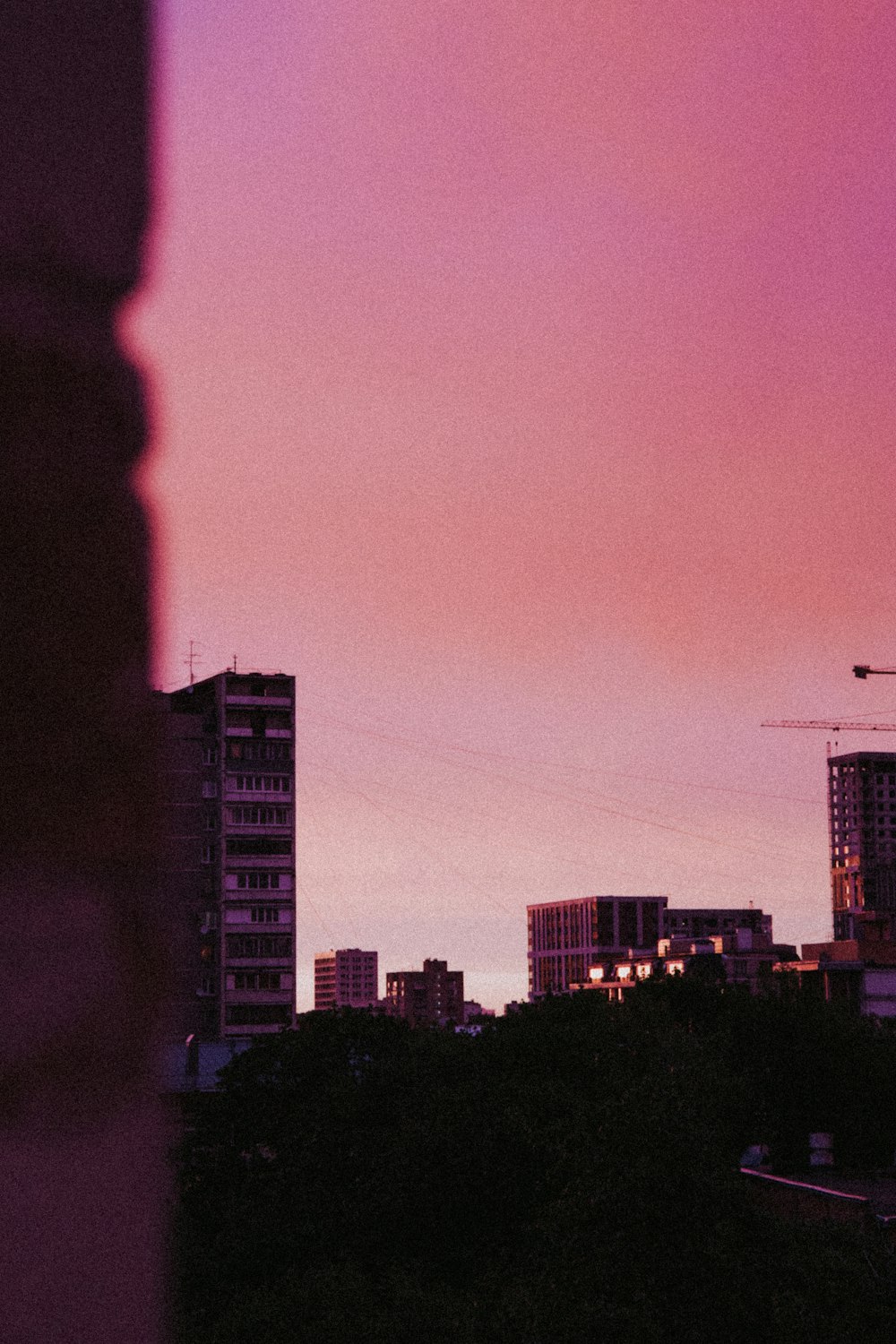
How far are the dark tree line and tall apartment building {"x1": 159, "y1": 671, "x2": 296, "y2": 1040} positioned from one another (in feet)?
157

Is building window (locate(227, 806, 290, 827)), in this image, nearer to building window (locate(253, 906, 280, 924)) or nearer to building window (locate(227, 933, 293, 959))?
building window (locate(253, 906, 280, 924))

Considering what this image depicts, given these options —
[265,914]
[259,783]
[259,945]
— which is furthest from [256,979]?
[259,783]

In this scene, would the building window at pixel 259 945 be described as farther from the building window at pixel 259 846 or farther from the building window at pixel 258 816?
the building window at pixel 258 816

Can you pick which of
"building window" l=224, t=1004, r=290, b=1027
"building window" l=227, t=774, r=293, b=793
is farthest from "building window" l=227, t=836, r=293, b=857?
"building window" l=224, t=1004, r=290, b=1027

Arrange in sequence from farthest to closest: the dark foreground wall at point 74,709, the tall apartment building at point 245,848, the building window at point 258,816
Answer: the building window at point 258,816 < the tall apartment building at point 245,848 < the dark foreground wall at point 74,709

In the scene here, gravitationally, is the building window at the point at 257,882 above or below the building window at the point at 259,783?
below

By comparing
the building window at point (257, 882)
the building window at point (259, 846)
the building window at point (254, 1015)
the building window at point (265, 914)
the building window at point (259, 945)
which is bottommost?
the building window at point (254, 1015)

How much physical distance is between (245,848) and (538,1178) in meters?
77.0

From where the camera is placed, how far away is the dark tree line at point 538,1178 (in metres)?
15.1

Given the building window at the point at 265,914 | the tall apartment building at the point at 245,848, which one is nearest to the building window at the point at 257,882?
the tall apartment building at the point at 245,848

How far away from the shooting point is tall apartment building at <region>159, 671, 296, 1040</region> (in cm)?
9988

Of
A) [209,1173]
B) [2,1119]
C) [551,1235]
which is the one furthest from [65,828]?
[209,1173]

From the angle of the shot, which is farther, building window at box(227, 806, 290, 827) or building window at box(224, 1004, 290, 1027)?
building window at box(227, 806, 290, 827)

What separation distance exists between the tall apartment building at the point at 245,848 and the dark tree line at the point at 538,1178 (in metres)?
47.9
